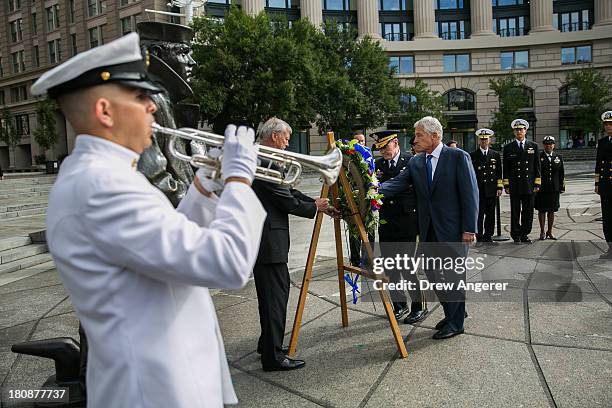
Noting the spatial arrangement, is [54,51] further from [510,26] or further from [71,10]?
[510,26]

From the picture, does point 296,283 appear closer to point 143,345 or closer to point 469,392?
point 469,392

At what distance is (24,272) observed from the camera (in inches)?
348

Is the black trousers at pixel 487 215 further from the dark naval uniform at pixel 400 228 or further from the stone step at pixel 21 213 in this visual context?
the stone step at pixel 21 213

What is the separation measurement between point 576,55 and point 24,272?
168ft

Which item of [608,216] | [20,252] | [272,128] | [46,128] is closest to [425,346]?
[272,128]

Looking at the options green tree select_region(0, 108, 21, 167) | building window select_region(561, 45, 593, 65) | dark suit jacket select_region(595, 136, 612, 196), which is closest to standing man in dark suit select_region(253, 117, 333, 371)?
dark suit jacket select_region(595, 136, 612, 196)

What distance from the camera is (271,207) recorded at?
436cm

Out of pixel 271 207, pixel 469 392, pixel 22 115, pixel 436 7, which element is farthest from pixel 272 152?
pixel 22 115

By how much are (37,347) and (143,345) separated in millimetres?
2636

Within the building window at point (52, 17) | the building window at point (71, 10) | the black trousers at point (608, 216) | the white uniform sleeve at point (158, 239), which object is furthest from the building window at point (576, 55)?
the white uniform sleeve at point (158, 239)

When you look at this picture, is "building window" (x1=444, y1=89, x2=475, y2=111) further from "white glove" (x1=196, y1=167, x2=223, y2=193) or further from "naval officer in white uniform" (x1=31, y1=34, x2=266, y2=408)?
"naval officer in white uniform" (x1=31, y1=34, x2=266, y2=408)

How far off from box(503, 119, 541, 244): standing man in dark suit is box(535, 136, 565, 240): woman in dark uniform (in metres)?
0.36

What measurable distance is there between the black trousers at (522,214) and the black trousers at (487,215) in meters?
0.40

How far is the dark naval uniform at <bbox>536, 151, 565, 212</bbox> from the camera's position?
10.3m
